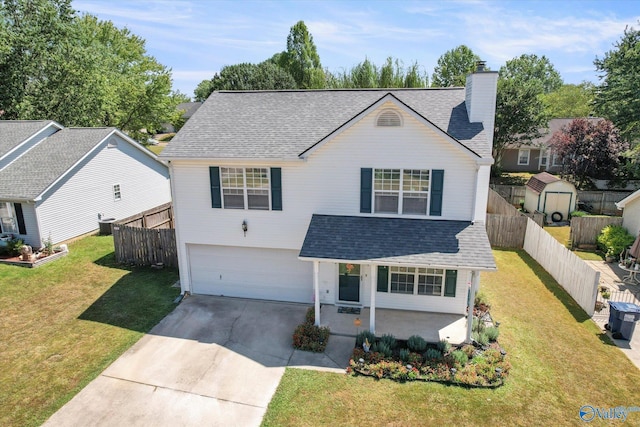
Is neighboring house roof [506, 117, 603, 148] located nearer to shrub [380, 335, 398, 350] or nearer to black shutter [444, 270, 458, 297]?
black shutter [444, 270, 458, 297]

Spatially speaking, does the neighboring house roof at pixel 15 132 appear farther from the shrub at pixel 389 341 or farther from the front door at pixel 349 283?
the shrub at pixel 389 341

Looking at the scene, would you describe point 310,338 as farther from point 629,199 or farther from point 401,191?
point 629,199

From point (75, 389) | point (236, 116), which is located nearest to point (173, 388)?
point (75, 389)

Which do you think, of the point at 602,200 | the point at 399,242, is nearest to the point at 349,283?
the point at 399,242

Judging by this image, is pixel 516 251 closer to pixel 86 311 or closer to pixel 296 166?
pixel 296 166

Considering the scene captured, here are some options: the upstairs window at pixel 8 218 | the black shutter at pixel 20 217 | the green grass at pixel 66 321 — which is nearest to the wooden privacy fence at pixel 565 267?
the green grass at pixel 66 321

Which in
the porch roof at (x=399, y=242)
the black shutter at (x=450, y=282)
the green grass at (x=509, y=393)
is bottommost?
the green grass at (x=509, y=393)
